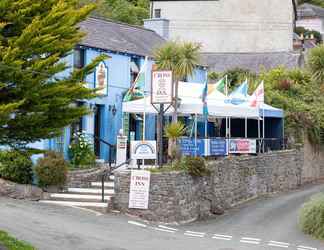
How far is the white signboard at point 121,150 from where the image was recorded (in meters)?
29.0

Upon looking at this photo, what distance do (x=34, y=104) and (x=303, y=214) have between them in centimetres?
1291

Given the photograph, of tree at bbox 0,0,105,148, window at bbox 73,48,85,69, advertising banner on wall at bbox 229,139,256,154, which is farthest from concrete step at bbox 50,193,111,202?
tree at bbox 0,0,105,148

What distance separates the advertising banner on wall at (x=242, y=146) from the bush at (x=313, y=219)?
6.58m

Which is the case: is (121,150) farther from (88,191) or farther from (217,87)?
(217,87)

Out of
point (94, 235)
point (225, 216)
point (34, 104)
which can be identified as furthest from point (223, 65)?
point (34, 104)

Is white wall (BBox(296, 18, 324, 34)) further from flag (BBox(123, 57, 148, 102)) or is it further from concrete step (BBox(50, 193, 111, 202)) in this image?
concrete step (BBox(50, 193, 111, 202))

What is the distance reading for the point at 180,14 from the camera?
5934cm

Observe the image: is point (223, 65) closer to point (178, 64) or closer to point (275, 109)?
point (275, 109)

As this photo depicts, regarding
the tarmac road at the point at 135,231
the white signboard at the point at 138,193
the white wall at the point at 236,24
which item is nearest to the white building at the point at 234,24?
the white wall at the point at 236,24

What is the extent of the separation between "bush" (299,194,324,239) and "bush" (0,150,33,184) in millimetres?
9240

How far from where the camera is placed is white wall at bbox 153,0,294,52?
191ft

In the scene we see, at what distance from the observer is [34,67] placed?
1448 centimetres

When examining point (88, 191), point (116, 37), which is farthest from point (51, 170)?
point (116, 37)

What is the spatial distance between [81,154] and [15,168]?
3400 millimetres
